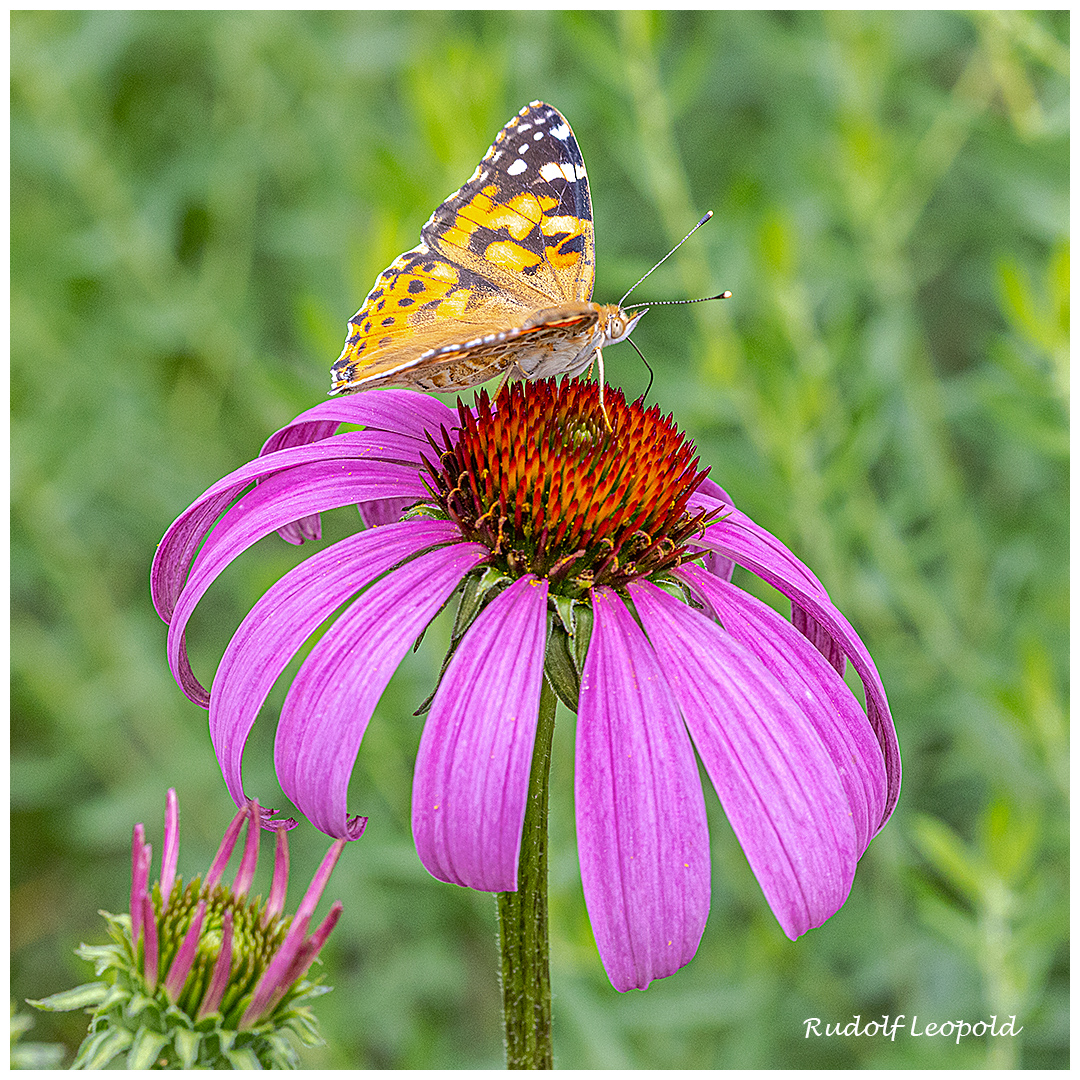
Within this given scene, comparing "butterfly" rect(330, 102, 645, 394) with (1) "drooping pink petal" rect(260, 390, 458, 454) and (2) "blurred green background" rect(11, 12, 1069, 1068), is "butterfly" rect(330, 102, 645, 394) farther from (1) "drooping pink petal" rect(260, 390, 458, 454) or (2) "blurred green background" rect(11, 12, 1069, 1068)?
(2) "blurred green background" rect(11, 12, 1069, 1068)

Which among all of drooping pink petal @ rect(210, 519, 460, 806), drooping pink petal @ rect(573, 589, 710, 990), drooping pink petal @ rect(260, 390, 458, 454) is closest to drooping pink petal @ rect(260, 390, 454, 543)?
drooping pink petal @ rect(260, 390, 458, 454)

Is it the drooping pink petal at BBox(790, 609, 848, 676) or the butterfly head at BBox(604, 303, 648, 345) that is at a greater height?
the butterfly head at BBox(604, 303, 648, 345)

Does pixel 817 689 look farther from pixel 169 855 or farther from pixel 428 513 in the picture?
pixel 169 855

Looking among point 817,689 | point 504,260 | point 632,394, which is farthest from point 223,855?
point 632,394

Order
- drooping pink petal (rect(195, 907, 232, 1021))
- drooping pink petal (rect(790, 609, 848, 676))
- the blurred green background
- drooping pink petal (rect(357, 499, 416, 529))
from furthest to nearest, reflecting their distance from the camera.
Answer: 1. the blurred green background
2. drooping pink petal (rect(357, 499, 416, 529))
3. drooping pink petal (rect(790, 609, 848, 676))
4. drooping pink petal (rect(195, 907, 232, 1021))

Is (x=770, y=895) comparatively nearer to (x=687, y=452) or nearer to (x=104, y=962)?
(x=687, y=452)

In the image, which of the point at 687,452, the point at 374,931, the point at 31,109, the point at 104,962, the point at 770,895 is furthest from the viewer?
the point at 31,109

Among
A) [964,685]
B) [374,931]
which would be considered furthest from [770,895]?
[374,931]
